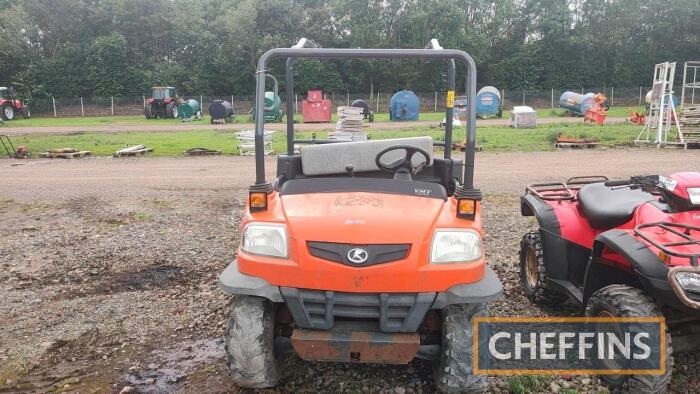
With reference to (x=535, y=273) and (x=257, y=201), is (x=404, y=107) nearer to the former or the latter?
(x=535, y=273)

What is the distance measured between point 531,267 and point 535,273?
7.7 inches

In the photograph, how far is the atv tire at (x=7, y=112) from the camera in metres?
35.1

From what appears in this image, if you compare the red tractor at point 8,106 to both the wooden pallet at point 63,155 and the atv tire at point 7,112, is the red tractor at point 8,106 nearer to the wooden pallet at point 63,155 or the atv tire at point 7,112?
the atv tire at point 7,112

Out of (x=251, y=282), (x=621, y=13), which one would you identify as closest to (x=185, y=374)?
(x=251, y=282)

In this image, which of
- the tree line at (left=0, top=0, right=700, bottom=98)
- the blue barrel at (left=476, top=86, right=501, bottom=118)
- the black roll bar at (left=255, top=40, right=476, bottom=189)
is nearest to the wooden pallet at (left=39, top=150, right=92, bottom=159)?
the black roll bar at (left=255, top=40, right=476, bottom=189)

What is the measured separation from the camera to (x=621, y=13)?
53750 mm

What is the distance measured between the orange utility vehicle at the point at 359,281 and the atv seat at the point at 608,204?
1.15m

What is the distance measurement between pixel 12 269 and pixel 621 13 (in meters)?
60.0

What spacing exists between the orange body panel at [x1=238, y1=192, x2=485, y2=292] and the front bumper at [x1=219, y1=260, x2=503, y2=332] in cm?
4

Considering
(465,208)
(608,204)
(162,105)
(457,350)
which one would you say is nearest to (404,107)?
(162,105)

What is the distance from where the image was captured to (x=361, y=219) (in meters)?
2.95

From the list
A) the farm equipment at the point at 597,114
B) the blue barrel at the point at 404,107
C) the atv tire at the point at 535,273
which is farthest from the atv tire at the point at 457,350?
the blue barrel at the point at 404,107

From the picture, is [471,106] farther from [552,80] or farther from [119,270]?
[552,80]

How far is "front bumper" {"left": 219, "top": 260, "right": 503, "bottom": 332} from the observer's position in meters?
2.87
